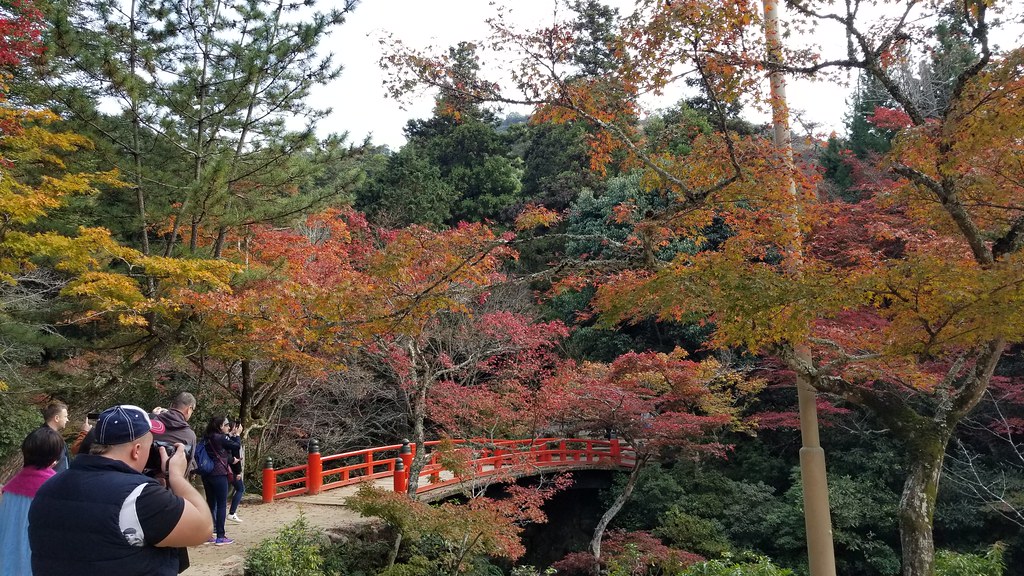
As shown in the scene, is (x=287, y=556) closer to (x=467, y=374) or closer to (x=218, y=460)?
→ (x=218, y=460)

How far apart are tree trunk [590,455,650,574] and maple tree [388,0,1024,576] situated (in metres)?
7.43

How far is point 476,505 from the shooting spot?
9.15 m

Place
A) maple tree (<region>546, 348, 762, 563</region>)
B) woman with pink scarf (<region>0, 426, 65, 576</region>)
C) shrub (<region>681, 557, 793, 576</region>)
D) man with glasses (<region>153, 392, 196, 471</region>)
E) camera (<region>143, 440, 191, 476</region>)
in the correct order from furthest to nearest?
maple tree (<region>546, 348, 762, 563</region>) → shrub (<region>681, 557, 793, 576</region>) → man with glasses (<region>153, 392, 196, 471</region>) → woman with pink scarf (<region>0, 426, 65, 576</region>) → camera (<region>143, 440, 191, 476</region>)

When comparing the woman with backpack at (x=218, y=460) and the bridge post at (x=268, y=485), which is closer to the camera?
the woman with backpack at (x=218, y=460)

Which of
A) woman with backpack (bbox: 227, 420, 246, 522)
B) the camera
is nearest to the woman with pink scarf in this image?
the camera

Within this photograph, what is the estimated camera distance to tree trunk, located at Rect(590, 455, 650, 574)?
12.3 m

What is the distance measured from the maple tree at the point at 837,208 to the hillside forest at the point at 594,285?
3 centimetres

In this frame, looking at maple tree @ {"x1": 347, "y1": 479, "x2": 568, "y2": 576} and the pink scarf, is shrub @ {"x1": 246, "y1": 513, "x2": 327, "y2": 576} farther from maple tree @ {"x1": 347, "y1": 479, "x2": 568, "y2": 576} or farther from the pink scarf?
the pink scarf

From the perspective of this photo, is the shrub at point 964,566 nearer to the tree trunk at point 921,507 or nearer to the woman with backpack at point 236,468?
the tree trunk at point 921,507

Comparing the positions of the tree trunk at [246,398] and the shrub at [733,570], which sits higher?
the tree trunk at [246,398]

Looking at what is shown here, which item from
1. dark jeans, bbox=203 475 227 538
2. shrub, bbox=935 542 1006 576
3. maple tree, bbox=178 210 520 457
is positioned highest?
maple tree, bbox=178 210 520 457

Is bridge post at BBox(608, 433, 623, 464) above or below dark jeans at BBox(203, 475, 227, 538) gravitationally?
below

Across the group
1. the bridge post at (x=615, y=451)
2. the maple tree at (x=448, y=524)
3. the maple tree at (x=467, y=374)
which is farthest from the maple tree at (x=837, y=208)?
the bridge post at (x=615, y=451)

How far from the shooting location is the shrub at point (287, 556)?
6.57 m
